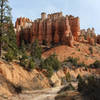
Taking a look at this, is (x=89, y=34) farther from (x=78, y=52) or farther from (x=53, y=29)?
(x=78, y=52)

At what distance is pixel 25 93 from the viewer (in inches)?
779

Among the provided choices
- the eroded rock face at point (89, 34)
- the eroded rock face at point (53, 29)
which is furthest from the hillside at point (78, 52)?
the eroded rock face at point (89, 34)

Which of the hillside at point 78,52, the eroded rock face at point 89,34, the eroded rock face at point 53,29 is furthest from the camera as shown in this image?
the eroded rock face at point 89,34

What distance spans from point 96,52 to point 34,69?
41.7 m

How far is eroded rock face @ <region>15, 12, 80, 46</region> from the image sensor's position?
64312 millimetres

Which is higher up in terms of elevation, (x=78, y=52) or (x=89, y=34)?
(x=89, y=34)

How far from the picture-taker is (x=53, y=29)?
67.2m

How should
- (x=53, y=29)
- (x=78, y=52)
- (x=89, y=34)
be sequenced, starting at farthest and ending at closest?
(x=89, y=34) → (x=53, y=29) → (x=78, y=52)

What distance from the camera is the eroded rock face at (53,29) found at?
64312mm

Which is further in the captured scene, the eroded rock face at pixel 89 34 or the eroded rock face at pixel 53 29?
the eroded rock face at pixel 89 34

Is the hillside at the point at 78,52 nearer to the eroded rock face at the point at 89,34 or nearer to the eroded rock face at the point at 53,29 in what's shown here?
the eroded rock face at the point at 53,29

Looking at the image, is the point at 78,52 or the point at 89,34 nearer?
the point at 78,52


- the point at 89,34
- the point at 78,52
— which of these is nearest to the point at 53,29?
the point at 78,52

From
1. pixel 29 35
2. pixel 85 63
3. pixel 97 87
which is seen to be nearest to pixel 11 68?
pixel 97 87
